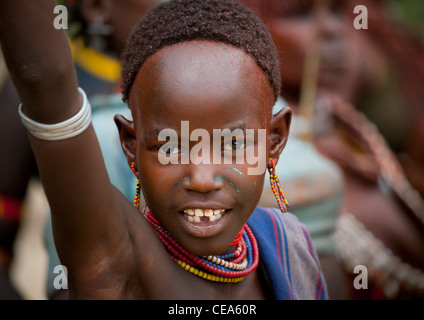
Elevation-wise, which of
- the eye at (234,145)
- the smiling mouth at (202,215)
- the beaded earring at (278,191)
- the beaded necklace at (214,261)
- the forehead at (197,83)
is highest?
the forehead at (197,83)

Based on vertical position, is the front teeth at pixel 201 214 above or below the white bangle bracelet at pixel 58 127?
below

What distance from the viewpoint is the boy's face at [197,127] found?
4.27 ft

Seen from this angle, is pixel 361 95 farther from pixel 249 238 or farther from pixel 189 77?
pixel 189 77

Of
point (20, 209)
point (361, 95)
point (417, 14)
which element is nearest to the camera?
point (20, 209)

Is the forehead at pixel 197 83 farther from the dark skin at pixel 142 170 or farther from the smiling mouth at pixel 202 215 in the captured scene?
the smiling mouth at pixel 202 215

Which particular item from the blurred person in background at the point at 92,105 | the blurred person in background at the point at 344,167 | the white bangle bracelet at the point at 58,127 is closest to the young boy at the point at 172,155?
the white bangle bracelet at the point at 58,127

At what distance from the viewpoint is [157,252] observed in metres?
1.35

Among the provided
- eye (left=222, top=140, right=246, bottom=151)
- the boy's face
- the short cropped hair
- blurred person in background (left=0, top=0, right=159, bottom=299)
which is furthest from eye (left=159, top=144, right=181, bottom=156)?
blurred person in background (left=0, top=0, right=159, bottom=299)

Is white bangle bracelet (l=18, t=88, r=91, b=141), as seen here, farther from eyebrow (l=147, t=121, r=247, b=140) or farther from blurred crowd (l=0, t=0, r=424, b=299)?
blurred crowd (l=0, t=0, r=424, b=299)

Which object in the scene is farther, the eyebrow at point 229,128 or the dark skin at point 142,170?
the eyebrow at point 229,128

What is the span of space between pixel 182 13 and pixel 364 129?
243 cm

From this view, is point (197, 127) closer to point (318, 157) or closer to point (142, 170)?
point (142, 170)

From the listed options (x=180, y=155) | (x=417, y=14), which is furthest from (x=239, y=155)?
(x=417, y=14)

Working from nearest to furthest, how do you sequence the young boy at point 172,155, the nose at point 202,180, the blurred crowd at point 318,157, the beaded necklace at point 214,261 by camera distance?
1. the young boy at point 172,155
2. the nose at point 202,180
3. the beaded necklace at point 214,261
4. the blurred crowd at point 318,157
